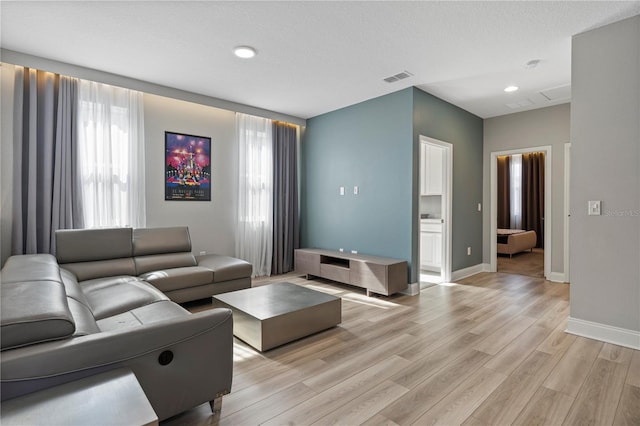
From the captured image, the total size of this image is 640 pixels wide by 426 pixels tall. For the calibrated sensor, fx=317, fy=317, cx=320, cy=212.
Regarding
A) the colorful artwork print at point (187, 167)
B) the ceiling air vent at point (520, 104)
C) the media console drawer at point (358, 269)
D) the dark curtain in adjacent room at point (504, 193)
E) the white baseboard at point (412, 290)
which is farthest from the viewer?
the dark curtain in adjacent room at point (504, 193)

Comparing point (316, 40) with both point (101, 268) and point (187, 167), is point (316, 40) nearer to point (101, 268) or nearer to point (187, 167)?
point (187, 167)

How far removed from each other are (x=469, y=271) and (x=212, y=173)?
14.2ft

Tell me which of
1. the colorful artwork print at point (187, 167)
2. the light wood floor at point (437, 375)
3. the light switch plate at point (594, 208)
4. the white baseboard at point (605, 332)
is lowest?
the light wood floor at point (437, 375)

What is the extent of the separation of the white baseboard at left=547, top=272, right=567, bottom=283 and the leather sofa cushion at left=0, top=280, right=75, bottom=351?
5.73 metres

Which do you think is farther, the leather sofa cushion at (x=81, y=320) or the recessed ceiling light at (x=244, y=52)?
the recessed ceiling light at (x=244, y=52)

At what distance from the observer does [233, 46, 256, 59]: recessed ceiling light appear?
3.01m

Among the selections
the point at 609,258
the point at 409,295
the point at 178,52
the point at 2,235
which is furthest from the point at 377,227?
the point at 2,235

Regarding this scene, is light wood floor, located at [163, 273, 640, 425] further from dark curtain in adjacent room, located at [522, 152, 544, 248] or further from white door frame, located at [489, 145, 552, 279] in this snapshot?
dark curtain in adjacent room, located at [522, 152, 544, 248]

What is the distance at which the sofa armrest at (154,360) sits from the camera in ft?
3.77

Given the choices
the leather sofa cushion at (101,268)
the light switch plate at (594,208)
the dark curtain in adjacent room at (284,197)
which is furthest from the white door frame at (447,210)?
the leather sofa cushion at (101,268)

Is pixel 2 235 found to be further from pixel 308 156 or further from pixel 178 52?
pixel 308 156

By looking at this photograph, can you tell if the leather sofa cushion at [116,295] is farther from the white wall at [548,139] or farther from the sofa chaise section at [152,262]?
the white wall at [548,139]

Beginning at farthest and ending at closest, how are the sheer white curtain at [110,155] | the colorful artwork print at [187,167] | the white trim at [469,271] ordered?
the white trim at [469,271] < the colorful artwork print at [187,167] < the sheer white curtain at [110,155]

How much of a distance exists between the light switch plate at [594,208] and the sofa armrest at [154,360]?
3.05m
